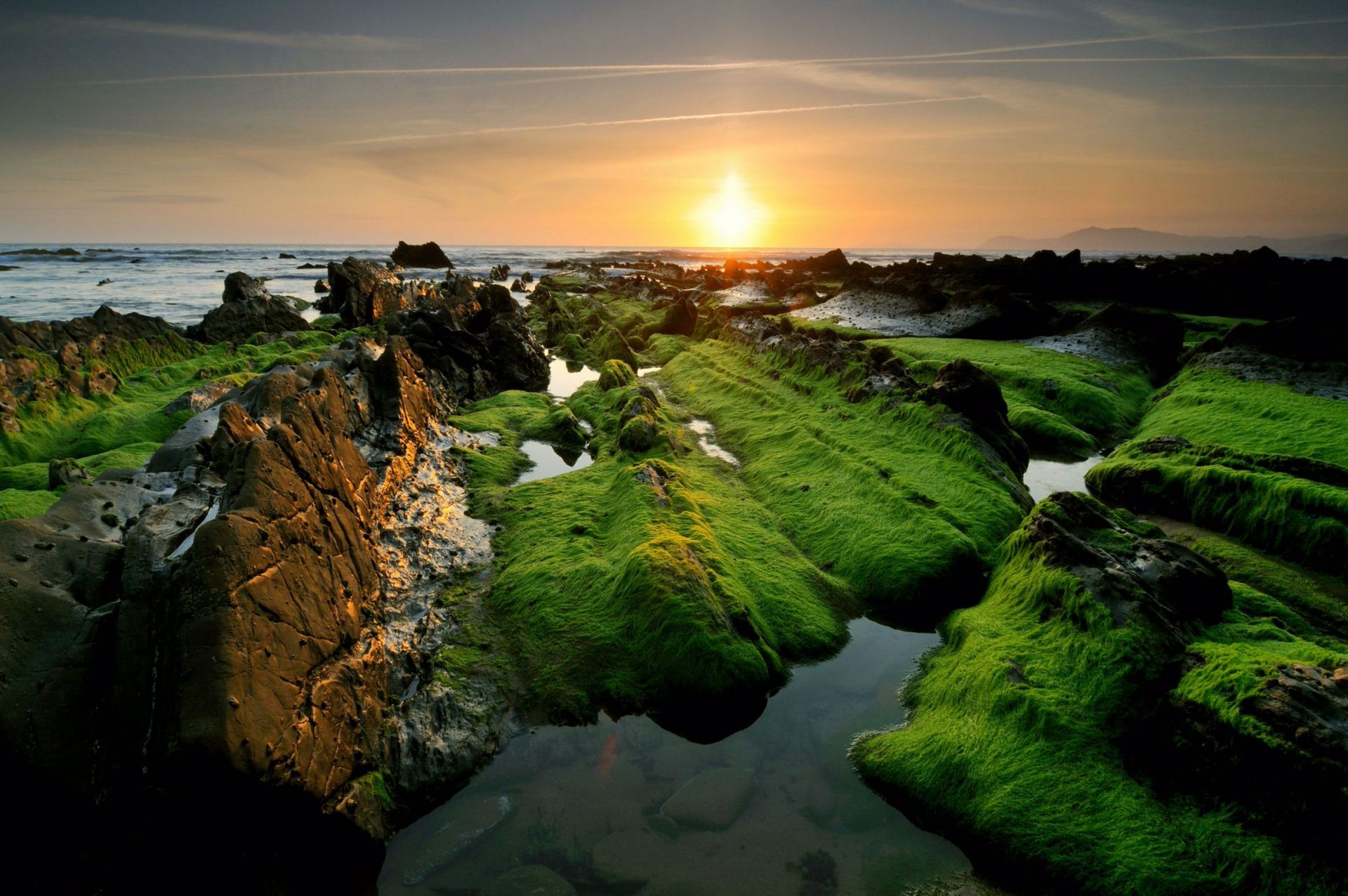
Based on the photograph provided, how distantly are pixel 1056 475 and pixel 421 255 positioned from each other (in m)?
122

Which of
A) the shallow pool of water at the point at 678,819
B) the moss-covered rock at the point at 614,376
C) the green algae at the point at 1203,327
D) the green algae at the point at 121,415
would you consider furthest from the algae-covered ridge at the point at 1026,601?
the green algae at the point at 1203,327

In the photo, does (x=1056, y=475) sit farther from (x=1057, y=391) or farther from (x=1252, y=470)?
(x=1057, y=391)

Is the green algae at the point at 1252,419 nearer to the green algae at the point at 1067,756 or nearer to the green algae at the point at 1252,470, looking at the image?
the green algae at the point at 1252,470

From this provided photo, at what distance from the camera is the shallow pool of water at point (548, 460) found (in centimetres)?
1576

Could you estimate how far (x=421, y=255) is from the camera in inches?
4503

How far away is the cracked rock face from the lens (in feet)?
15.6

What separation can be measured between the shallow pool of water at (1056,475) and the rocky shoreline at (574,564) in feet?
1.96

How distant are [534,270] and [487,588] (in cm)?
11780

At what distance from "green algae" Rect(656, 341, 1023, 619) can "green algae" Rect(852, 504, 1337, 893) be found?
1773mm

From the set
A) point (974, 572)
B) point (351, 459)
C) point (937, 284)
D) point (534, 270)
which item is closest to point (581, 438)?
point (351, 459)

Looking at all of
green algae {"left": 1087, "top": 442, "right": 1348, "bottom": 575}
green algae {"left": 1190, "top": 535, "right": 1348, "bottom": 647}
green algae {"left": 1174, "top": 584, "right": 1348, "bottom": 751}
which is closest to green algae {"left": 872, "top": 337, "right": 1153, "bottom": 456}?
green algae {"left": 1087, "top": 442, "right": 1348, "bottom": 575}

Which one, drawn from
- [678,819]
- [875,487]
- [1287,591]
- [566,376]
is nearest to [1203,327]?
[1287,591]

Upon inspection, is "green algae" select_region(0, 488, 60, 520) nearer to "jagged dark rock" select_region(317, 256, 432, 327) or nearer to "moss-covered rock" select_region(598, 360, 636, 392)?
"moss-covered rock" select_region(598, 360, 636, 392)

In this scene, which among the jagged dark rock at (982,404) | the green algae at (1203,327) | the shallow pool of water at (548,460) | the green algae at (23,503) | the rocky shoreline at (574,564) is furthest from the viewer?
the green algae at (1203,327)
